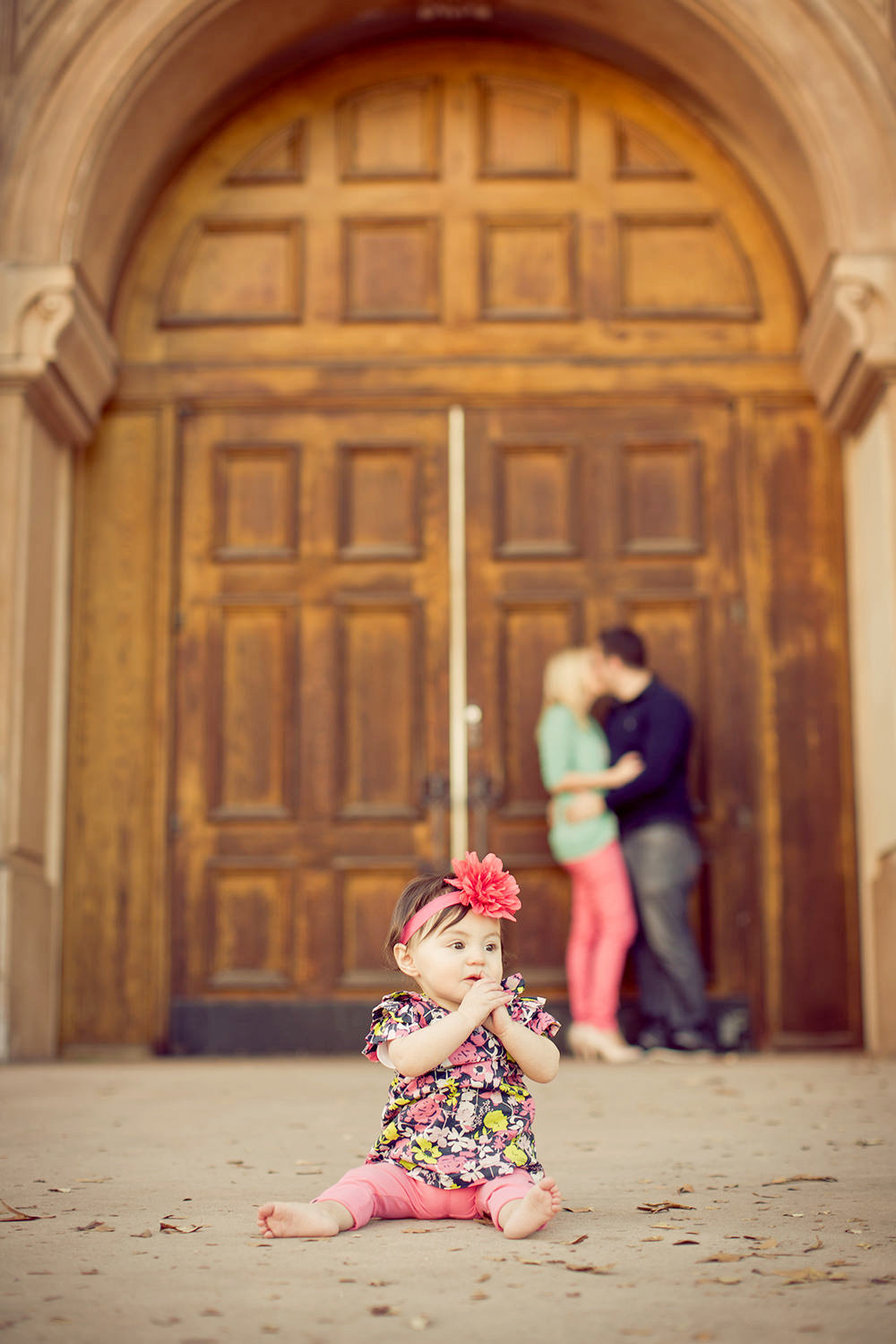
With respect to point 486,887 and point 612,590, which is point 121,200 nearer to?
point 612,590

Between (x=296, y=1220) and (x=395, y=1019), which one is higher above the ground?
(x=395, y=1019)

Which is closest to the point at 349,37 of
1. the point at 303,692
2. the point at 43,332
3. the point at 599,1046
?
→ the point at 43,332

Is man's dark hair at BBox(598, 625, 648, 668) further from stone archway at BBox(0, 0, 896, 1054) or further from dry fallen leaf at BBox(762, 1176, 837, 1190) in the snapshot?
dry fallen leaf at BBox(762, 1176, 837, 1190)

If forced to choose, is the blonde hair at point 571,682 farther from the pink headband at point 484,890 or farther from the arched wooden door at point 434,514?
the pink headband at point 484,890

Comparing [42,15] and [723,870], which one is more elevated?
[42,15]

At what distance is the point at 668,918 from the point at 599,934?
0.34 meters

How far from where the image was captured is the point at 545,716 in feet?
23.5

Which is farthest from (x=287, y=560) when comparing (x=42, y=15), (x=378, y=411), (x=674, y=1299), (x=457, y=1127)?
(x=674, y=1299)

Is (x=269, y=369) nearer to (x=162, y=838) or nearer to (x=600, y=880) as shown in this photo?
(x=162, y=838)

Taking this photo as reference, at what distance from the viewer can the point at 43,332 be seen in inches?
270

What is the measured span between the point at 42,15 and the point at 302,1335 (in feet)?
21.0

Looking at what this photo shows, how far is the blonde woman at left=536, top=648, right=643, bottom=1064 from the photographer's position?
22.7ft

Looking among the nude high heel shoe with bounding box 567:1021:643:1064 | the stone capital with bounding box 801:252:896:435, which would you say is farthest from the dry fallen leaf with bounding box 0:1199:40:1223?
the stone capital with bounding box 801:252:896:435

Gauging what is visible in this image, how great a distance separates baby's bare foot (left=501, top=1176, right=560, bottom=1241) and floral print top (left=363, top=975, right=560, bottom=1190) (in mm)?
180
